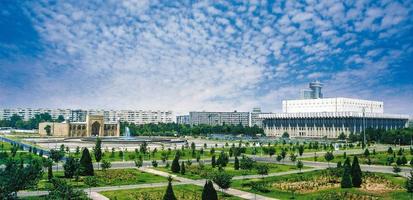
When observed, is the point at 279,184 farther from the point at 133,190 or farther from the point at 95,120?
the point at 95,120

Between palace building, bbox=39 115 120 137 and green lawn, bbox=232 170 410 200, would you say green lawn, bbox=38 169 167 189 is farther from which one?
palace building, bbox=39 115 120 137

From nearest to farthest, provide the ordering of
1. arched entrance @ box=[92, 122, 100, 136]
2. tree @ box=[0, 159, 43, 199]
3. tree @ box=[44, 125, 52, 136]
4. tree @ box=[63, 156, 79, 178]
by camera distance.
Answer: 1. tree @ box=[0, 159, 43, 199]
2. tree @ box=[63, 156, 79, 178]
3. arched entrance @ box=[92, 122, 100, 136]
4. tree @ box=[44, 125, 52, 136]

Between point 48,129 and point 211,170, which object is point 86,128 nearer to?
point 48,129

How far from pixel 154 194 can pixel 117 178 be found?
12314mm

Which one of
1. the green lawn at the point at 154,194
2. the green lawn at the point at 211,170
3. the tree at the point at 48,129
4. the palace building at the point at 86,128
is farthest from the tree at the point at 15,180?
the tree at the point at 48,129

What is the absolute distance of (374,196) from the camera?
41688 mm

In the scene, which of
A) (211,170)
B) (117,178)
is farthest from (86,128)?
(117,178)

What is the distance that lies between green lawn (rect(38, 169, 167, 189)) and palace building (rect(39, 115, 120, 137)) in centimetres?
12361

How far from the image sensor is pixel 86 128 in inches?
7013

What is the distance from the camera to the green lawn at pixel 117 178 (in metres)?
48.3

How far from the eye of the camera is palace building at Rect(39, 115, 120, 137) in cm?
17650

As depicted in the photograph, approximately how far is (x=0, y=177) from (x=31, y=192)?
38.0 ft

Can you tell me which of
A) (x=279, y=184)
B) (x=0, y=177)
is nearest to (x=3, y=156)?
(x=0, y=177)

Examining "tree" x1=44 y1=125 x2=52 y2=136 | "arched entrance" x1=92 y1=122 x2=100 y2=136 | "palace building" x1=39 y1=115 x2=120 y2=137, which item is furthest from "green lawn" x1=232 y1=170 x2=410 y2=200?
"tree" x1=44 y1=125 x2=52 y2=136
